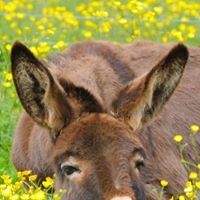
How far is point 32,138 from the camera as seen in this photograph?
633 cm

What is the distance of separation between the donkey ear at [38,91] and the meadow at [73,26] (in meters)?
1.77

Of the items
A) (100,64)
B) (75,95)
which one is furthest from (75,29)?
(75,95)

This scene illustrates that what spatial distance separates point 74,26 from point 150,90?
7996 millimetres

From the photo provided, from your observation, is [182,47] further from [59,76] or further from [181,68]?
[59,76]

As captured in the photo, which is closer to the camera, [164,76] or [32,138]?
[164,76]

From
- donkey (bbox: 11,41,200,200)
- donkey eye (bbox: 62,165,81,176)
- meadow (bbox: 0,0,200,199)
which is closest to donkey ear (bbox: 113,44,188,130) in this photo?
donkey (bbox: 11,41,200,200)

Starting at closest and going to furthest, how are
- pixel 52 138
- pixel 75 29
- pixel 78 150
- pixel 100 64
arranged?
pixel 78 150 < pixel 52 138 < pixel 100 64 < pixel 75 29

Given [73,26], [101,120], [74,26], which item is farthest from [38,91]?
[73,26]

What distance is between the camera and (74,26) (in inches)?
527

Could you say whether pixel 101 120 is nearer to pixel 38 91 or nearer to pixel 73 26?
pixel 38 91

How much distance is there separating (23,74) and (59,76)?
708mm

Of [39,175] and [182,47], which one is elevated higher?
[182,47]

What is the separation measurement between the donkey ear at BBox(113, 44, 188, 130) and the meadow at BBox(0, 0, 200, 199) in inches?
74.5

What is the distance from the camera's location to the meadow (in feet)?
27.7
